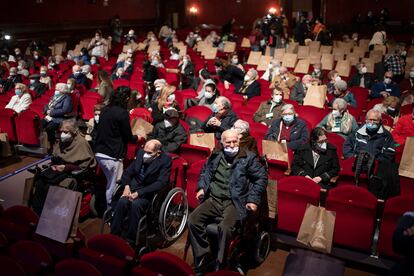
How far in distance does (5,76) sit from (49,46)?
5.07 metres

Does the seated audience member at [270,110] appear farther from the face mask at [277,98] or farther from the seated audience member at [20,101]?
the seated audience member at [20,101]

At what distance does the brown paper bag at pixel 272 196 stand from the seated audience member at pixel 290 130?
54.0 inches

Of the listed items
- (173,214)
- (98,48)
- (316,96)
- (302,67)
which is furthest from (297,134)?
(98,48)

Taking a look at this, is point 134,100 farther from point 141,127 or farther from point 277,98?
point 277,98

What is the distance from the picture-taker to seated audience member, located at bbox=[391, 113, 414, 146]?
528cm

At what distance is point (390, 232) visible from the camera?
11.9ft

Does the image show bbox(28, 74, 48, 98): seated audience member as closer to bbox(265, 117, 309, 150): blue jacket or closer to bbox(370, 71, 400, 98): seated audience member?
bbox(265, 117, 309, 150): blue jacket

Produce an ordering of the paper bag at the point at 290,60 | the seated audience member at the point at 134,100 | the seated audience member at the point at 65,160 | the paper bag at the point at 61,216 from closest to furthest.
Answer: the paper bag at the point at 61,216
the seated audience member at the point at 65,160
the seated audience member at the point at 134,100
the paper bag at the point at 290,60

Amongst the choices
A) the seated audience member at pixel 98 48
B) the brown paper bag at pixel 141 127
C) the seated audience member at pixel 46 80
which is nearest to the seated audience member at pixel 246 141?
the brown paper bag at pixel 141 127

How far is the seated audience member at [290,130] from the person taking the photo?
521 cm

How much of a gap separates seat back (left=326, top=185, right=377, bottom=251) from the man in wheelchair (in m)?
0.74

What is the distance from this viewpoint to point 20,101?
7320 millimetres

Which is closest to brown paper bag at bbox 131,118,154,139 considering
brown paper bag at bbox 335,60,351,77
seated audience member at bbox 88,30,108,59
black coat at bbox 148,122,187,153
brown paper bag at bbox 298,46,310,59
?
black coat at bbox 148,122,187,153

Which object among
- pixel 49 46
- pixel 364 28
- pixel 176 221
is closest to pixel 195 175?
pixel 176 221
